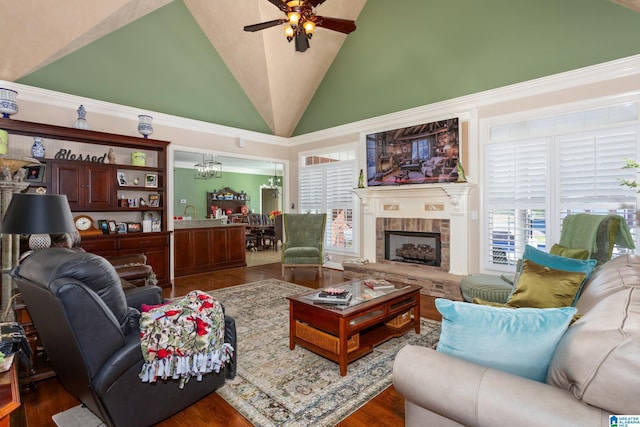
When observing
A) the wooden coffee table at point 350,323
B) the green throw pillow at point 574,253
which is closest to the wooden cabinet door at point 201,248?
the wooden coffee table at point 350,323

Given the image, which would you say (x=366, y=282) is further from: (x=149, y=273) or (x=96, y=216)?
(x=96, y=216)

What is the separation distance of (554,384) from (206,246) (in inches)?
234

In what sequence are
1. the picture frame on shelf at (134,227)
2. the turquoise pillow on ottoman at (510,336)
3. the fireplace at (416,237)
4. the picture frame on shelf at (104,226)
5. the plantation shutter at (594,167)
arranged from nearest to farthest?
the turquoise pillow on ottoman at (510,336), the plantation shutter at (594,167), the picture frame on shelf at (104,226), the fireplace at (416,237), the picture frame on shelf at (134,227)

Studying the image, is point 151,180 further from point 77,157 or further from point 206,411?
point 206,411

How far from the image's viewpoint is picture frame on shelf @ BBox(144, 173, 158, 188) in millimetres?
5363

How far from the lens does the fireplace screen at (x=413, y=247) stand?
5125mm

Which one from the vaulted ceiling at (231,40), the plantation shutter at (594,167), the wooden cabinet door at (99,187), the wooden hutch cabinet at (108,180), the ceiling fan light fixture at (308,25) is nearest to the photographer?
the ceiling fan light fixture at (308,25)

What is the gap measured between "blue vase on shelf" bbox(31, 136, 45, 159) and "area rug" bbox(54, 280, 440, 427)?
3398 millimetres

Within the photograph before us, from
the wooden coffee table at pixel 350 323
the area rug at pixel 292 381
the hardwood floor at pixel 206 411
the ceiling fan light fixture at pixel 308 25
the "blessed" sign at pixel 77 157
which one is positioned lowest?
the hardwood floor at pixel 206 411

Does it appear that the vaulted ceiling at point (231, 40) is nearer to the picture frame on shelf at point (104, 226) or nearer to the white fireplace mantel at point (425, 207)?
the picture frame on shelf at point (104, 226)

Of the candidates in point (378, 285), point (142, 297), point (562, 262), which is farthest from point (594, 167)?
point (142, 297)

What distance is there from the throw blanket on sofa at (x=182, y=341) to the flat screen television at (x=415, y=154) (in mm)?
4096

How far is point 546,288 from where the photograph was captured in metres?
2.21

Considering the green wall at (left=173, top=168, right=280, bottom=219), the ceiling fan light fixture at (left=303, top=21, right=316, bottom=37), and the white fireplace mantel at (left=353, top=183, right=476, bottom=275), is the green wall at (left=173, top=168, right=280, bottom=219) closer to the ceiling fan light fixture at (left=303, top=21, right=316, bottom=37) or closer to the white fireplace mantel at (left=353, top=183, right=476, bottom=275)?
the white fireplace mantel at (left=353, top=183, right=476, bottom=275)
